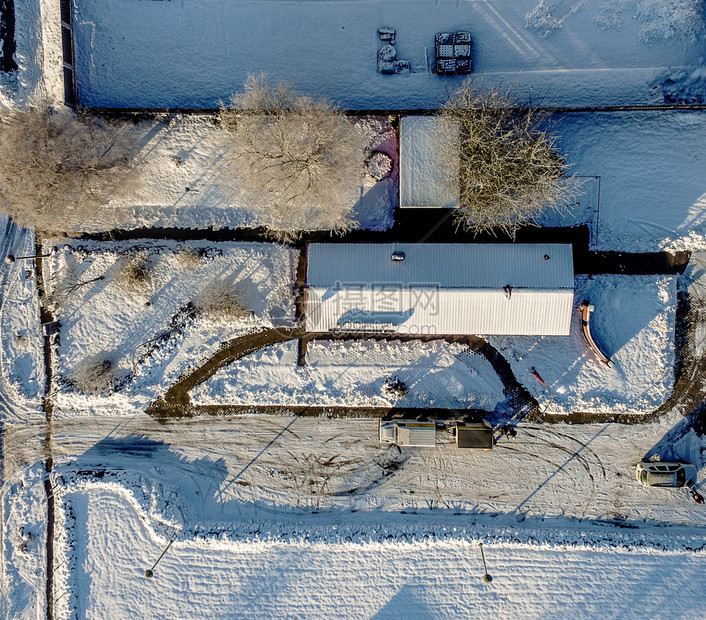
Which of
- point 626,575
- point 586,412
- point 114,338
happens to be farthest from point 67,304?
point 626,575

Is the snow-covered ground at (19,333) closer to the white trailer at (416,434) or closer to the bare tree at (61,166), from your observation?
the bare tree at (61,166)

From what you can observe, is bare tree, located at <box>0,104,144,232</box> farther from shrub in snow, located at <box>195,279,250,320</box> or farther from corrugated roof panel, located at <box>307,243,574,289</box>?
corrugated roof panel, located at <box>307,243,574,289</box>

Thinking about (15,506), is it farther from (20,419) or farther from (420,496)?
(420,496)

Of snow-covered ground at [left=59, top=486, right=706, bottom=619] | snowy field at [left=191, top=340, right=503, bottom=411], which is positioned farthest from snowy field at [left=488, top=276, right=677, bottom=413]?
snow-covered ground at [left=59, top=486, right=706, bottom=619]

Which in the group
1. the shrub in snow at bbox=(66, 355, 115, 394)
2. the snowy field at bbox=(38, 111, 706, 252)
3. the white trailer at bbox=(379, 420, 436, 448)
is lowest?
the white trailer at bbox=(379, 420, 436, 448)

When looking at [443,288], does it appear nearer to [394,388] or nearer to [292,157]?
[394,388]

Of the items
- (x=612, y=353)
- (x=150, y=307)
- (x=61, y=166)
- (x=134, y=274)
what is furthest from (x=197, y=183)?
(x=612, y=353)

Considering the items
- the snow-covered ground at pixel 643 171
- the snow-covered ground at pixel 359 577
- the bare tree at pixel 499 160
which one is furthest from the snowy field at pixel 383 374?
the snow-covered ground at pixel 643 171
